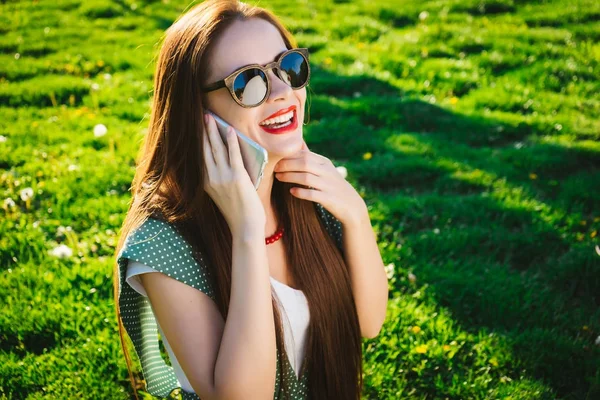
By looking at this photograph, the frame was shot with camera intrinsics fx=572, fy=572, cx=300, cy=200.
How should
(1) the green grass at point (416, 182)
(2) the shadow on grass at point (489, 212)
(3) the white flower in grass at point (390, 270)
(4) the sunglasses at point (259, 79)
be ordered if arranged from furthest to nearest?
(3) the white flower in grass at point (390, 270), (2) the shadow on grass at point (489, 212), (1) the green grass at point (416, 182), (4) the sunglasses at point (259, 79)

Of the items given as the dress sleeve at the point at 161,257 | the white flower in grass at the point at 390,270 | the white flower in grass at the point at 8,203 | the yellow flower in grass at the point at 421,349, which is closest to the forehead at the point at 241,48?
the dress sleeve at the point at 161,257

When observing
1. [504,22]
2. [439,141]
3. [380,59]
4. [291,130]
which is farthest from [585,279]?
[504,22]

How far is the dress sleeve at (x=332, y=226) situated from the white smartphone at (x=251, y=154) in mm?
547

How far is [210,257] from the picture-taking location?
187cm

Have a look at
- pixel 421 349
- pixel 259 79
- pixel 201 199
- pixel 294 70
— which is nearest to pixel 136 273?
pixel 201 199

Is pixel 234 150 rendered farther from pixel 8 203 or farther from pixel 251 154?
pixel 8 203

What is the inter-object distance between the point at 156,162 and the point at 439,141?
3.24 meters

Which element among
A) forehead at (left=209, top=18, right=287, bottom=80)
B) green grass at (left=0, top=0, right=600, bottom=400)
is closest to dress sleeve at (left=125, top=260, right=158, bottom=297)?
forehead at (left=209, top=18, right=287, bottom=80)

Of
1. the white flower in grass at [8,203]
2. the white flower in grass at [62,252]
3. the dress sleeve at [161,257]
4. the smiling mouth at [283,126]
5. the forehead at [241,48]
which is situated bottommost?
the white flower in grass at [62,252]

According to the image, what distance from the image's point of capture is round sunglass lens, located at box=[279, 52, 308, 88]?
6.15 feet

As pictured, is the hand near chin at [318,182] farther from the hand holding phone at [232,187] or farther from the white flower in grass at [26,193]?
the white flower in grass at [26,193]

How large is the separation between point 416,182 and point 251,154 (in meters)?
2.72

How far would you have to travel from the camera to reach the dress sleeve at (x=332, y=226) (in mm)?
2301

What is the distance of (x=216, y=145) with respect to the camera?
177 centimetres
